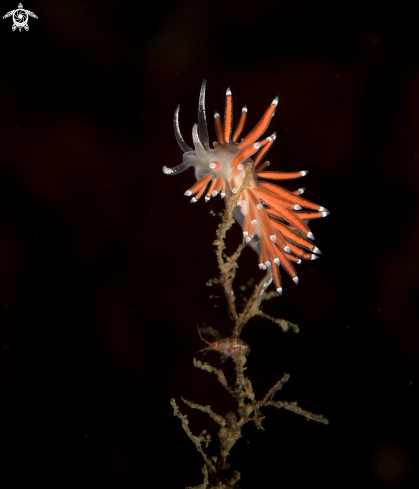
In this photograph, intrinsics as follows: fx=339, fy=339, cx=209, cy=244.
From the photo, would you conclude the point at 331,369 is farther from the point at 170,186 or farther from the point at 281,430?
the point at 170,186

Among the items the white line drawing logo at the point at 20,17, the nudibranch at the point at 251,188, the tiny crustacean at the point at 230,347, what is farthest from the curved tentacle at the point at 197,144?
the white line drawing logo at the point at 20,17

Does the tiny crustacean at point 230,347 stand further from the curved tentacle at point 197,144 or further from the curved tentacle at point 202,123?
the curved tentacle at point 202,123

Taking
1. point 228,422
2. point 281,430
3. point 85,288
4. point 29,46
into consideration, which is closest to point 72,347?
point 85,288

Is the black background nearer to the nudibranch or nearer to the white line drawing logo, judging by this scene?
the white line drawing logo

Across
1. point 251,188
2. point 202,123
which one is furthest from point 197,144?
point 251,188

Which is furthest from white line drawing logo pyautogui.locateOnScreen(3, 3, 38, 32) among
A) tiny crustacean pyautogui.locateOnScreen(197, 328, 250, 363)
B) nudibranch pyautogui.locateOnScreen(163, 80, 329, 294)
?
tiny crustacean pyautogui.locateOnScreen(197, 328, 250, 363)

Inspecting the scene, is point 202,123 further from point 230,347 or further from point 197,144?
point 230,347
